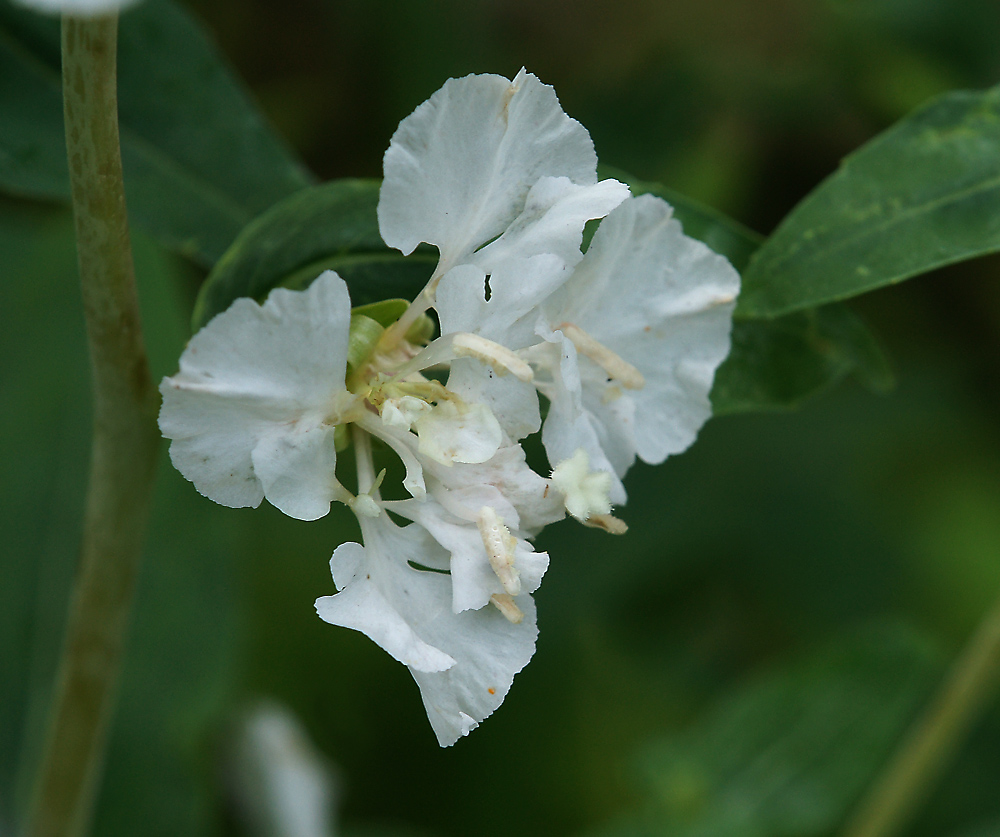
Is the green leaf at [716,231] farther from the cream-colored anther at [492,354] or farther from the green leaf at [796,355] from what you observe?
the cream-colored anther at [492,354]

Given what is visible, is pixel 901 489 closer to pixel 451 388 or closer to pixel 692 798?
pixel 692 798

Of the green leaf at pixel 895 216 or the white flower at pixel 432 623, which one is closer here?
the white flower at pixel 432 623

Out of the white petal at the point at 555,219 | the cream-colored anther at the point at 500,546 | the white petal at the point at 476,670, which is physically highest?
the white petal at the point at 555,219

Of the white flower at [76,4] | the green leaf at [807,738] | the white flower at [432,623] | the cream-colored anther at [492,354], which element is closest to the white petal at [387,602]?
the white flower at [432,623]

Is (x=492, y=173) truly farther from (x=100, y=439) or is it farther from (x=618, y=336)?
(x=100, y=439)

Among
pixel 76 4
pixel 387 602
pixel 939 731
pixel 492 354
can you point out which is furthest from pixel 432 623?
pixel 939 731

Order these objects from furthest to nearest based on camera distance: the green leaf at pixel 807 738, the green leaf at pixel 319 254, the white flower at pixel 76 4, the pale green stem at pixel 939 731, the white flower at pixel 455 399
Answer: the green leaf at pixel 807 738, the pale green stem at pixel 939 731, the green leaf at pixel 319 254, the white flower at pixel 455 399, the white flower at pixel 76 4
